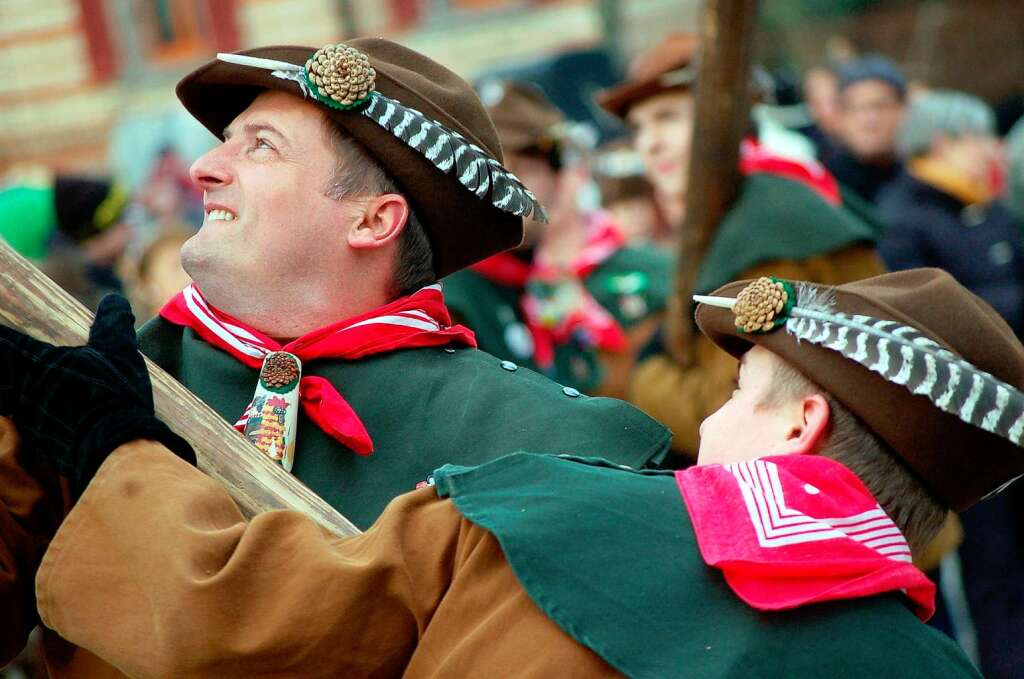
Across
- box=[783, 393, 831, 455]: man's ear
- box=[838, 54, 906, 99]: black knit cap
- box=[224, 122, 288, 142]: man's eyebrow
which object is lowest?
box=[838, 54, 906, 99]: black knit cap

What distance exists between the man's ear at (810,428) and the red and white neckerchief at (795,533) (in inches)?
3.2

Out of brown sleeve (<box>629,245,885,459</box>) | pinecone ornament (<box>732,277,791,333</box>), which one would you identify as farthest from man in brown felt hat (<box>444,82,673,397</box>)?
pinecone ornament (<box>732,277,791,333</box>)

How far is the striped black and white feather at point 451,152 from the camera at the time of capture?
276cm

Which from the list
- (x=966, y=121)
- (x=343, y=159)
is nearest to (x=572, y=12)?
(x=966, y=121)

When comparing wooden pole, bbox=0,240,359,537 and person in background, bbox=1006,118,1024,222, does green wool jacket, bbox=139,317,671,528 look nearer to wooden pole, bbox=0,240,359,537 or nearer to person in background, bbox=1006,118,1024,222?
wooden pole, bbox=0,240,359,537

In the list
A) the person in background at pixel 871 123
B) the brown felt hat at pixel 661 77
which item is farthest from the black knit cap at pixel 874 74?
the brown felt hat at pixel 661 77

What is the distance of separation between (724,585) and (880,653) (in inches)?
8.9

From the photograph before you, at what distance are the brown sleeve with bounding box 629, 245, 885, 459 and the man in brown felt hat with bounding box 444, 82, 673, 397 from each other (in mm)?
495

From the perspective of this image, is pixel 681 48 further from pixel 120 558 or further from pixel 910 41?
pixel 910 41

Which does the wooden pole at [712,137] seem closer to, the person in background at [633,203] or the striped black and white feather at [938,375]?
the striped black and white feather at [938,375]

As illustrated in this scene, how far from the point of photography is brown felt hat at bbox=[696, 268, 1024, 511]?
2.23 m

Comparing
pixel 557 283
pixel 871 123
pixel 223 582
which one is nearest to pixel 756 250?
pixel 557 283

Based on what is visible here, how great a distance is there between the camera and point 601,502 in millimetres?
2113

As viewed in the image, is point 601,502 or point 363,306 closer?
point 601,502
